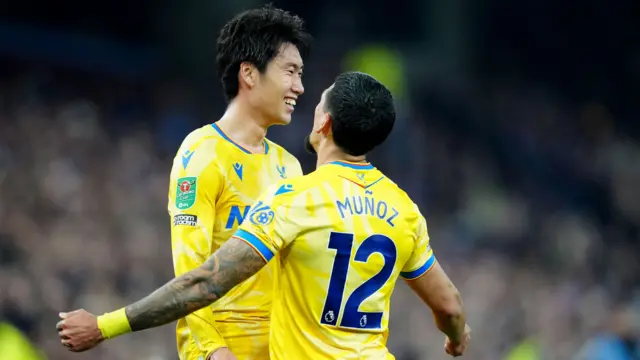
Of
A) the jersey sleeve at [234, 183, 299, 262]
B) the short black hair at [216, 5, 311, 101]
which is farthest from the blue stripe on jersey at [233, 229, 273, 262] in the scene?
the short black hair at [216, 5, 311, 101]

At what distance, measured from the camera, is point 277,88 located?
554 centimetres

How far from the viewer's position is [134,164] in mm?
15336

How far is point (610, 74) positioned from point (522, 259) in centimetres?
594

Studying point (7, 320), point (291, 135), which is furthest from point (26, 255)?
point (291, 135)

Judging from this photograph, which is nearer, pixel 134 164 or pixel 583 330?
pixel 583 330

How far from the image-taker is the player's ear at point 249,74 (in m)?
5.56

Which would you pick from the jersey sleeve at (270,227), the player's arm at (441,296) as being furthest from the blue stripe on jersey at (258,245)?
the player's arm at (441,296)

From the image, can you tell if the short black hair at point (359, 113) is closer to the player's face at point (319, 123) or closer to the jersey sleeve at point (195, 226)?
the player's face at point (319, 123)

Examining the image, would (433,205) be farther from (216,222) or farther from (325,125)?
(325,125)

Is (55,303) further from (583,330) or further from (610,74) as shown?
(610,74)

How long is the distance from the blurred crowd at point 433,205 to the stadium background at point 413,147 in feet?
0.10

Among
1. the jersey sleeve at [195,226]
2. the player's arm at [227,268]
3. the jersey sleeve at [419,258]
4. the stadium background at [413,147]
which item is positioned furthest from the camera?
the stadium background at [413,147]

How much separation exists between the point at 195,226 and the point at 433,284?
1137 mm

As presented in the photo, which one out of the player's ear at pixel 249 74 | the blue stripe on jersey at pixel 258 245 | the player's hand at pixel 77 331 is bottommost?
the player's hand at pixel 77 331
